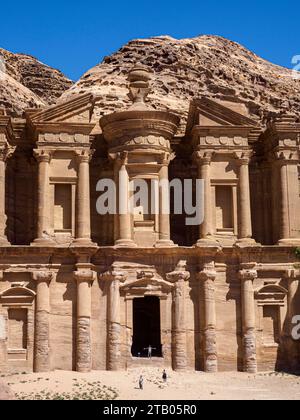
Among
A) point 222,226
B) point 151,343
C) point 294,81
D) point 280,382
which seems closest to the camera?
point 280,382

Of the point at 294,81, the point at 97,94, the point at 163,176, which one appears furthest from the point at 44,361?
the point at 294,81

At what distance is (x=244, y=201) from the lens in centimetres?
3425

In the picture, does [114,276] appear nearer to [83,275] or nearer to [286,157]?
[83,275]

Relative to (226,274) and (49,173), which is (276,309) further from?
(49,173)

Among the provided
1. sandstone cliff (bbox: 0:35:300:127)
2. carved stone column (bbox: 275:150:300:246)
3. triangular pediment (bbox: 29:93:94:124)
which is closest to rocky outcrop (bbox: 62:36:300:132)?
sandstone cliff (bbox: 0:35:300:127)

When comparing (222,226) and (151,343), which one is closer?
(222,226)

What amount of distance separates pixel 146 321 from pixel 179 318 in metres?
7.50

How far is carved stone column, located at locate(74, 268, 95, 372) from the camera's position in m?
31.8

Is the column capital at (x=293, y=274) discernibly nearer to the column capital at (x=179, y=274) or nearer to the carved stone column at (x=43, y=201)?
the column capital at (x=179, y=274)

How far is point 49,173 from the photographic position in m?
33.8

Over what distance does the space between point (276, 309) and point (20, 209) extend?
40.3 ft

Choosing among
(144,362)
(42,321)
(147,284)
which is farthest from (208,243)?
(42,321)

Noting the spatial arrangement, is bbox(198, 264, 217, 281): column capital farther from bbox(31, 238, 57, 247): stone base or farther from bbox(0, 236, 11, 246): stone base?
bbox(0, 236, 11, 246): stone base

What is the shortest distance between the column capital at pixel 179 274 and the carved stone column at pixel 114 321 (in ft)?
6.48
